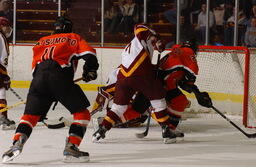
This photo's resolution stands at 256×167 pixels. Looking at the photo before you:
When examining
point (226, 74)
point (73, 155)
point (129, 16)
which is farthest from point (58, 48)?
point (129, 16)

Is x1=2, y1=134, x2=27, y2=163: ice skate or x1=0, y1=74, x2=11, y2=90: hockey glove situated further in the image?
x1=0, y1=74, x2=11, y2=90: hockey glove

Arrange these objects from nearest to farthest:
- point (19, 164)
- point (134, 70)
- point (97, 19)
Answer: point (19, 164) → point (134, 70) → point (97, 19)

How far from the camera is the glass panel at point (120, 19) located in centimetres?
891

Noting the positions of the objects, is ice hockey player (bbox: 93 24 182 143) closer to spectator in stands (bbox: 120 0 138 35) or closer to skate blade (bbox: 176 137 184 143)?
skate blade (bbox: 176 137 184 143)

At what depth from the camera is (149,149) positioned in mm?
4812

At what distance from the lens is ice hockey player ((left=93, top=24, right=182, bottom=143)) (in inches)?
193

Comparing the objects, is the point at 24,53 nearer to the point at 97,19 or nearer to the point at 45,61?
the point at 97,19

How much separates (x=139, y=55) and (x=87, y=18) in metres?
4.57

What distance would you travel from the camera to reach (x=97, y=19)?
9.29 metres

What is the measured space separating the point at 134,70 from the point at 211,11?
3.54 m

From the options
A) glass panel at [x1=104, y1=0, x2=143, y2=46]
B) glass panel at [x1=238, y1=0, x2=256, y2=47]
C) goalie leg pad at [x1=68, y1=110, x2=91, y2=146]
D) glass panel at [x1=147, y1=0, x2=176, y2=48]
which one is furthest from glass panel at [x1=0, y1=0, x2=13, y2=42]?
goalie leg pad at [x1=68, y1=110, x2=91, y2=146]

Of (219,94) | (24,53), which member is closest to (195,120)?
(219,94)

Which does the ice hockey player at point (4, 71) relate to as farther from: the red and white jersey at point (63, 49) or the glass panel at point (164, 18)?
the glass panel at point (164, 18)

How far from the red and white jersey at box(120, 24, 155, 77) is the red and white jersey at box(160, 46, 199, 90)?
0.29 meters
